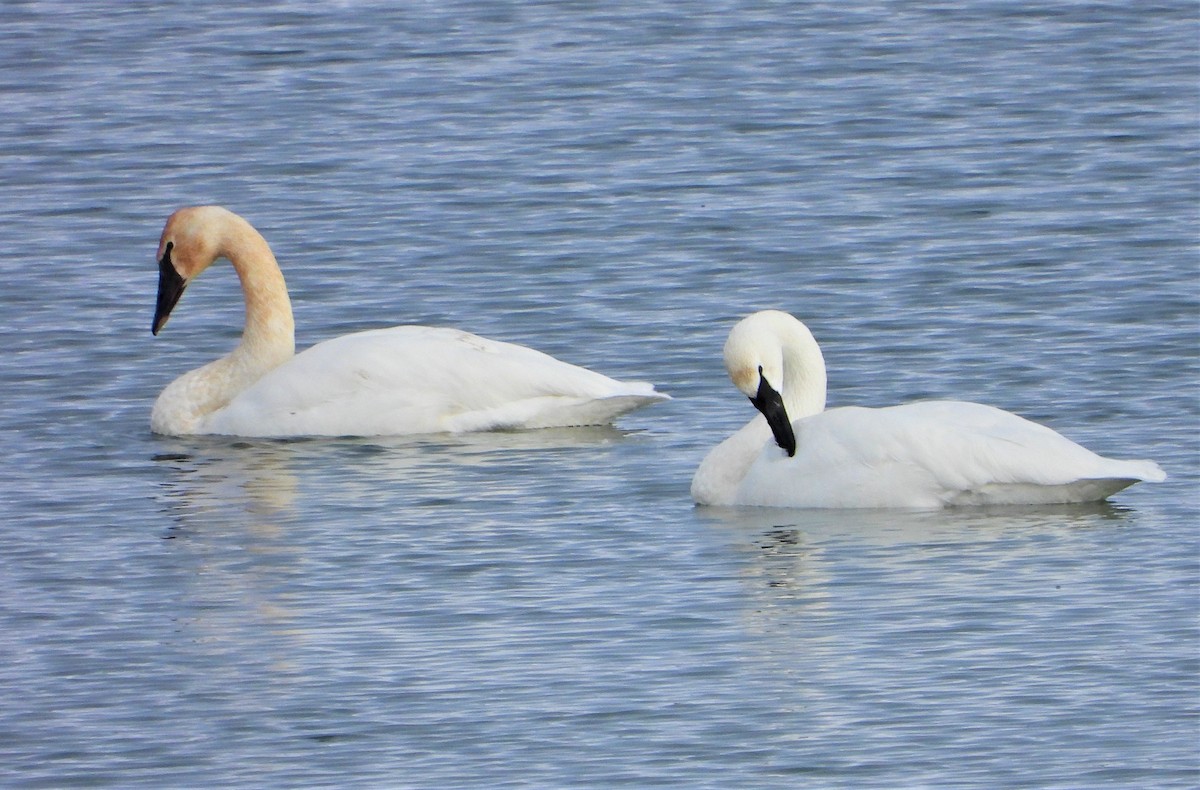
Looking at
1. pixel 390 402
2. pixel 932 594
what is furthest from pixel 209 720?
pixel 390 402

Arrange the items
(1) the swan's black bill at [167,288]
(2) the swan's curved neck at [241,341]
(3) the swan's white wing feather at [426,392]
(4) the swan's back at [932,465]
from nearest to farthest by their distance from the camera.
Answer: (4) the swan's back at [932,465] → (3) the swan's white wing feather at [426,392] → (2) the swan's curved neck at [241,341] → (1) the swan's black bill at [167,288]

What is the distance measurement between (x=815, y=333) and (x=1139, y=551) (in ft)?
15.5

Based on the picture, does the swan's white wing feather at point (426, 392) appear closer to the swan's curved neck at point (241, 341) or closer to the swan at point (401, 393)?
the swan at point (401, 393)

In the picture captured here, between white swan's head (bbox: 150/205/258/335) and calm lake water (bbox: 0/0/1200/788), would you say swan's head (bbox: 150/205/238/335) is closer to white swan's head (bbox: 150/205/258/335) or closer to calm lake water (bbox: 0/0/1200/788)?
white swan's head (bbox: 150/205/258/335)

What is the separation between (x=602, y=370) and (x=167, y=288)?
2320mm

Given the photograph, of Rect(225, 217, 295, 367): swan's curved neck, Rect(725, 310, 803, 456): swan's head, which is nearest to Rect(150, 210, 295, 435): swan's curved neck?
Rect(225, 217, 295, 367): swan's curved neck

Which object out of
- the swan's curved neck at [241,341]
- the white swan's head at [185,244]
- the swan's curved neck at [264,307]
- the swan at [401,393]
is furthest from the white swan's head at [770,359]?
the white swan's head at [185,244]

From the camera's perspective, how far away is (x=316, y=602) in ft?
33.4

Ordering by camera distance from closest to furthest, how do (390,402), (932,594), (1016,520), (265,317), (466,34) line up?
1. (932,594)
2. (1016,520)
3. (390,402)
4. (265,317)
5. (466,34)

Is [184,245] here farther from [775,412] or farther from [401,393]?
[775,412]

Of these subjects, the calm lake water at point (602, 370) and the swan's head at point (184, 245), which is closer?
the calm lake water at point (602, 370)

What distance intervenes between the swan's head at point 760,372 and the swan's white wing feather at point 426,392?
1.61 meters

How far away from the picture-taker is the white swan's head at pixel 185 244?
598 inches

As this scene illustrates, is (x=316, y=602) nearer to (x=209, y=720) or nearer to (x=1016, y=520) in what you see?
(x=209, y=720)
